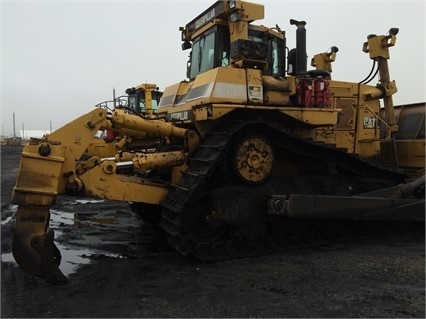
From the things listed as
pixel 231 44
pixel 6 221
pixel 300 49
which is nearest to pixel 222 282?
pixel 231 44

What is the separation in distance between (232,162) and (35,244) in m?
2.60

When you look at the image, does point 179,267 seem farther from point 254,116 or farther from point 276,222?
point 254,116

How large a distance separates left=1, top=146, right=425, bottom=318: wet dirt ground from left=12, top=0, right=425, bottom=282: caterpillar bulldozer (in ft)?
1.18

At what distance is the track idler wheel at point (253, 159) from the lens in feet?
18.6

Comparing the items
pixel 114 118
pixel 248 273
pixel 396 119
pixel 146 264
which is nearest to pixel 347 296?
pixel 248 273

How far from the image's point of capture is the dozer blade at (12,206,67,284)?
4367 mm

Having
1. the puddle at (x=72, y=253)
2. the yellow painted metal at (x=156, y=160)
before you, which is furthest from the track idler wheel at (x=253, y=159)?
the puddle at (x=72, y=253)

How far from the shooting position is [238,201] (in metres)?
5.70

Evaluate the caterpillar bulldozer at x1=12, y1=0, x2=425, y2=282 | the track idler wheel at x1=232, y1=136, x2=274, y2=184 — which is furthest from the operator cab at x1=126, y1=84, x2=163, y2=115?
the track idler wheel at x1=232, y1=136, x2=274, y2=184

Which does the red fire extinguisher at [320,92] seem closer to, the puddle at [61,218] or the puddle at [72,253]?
the puddle at [72,253]

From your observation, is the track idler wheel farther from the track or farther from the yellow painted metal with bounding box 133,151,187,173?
the yellow painted metal with bounding box 133,151,187,173

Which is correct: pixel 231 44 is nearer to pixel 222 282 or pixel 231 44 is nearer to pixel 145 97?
pixel 222 282

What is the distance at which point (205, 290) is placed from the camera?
4.46 m

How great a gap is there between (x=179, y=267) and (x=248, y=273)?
0.88 metres
